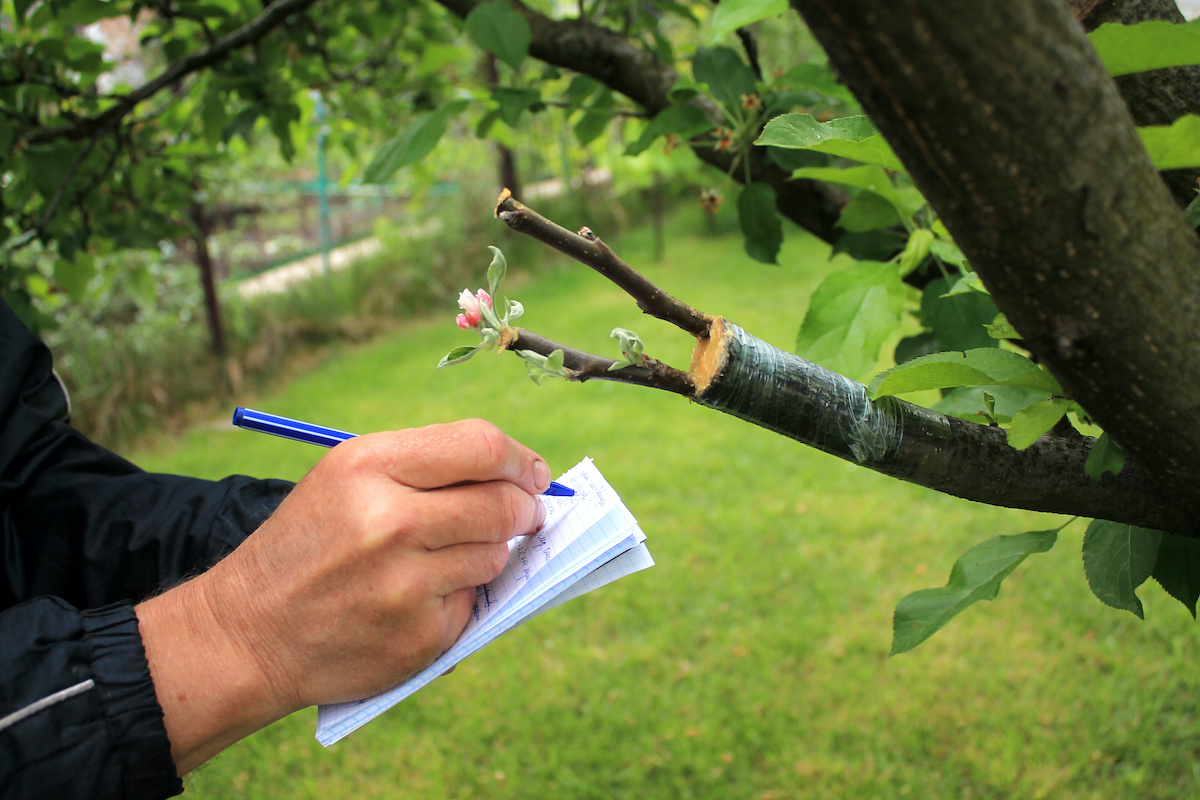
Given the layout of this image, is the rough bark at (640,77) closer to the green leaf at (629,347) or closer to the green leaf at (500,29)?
the green leaf at (500,29)

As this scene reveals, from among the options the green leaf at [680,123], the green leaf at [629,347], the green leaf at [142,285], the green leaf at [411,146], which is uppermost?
the green leaf at [680,123]

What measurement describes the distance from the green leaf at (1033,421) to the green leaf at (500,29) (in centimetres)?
127

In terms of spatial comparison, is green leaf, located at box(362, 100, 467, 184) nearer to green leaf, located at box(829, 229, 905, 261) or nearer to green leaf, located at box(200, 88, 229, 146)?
green leaf, located at box(200, 88, 229, 146)

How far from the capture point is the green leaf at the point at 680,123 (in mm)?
1449

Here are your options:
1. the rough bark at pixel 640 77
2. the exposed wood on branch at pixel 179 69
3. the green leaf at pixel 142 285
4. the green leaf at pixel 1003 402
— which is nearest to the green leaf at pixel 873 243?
the rough bark at pixel 640 77

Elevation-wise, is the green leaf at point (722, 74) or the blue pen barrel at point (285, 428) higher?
the green leaf at point (722, 74)

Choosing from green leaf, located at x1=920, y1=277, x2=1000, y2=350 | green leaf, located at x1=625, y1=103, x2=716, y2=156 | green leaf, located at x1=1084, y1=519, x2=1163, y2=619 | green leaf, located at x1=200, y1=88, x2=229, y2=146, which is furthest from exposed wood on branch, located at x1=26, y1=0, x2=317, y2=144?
green leaf, located at x1=1084, y1=519, x2=1163, y2=619

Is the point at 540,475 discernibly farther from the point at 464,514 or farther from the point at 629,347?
the point at 629,347

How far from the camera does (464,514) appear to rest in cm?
91

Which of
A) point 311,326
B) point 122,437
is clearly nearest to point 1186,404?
point 122,437

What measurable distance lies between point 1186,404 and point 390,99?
2.82m

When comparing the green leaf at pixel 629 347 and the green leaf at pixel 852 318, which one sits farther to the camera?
the green leaf at pixel 852 318

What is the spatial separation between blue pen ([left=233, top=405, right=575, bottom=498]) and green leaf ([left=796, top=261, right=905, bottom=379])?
0.45 meters

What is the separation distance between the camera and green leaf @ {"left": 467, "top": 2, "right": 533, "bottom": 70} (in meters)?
1.57
